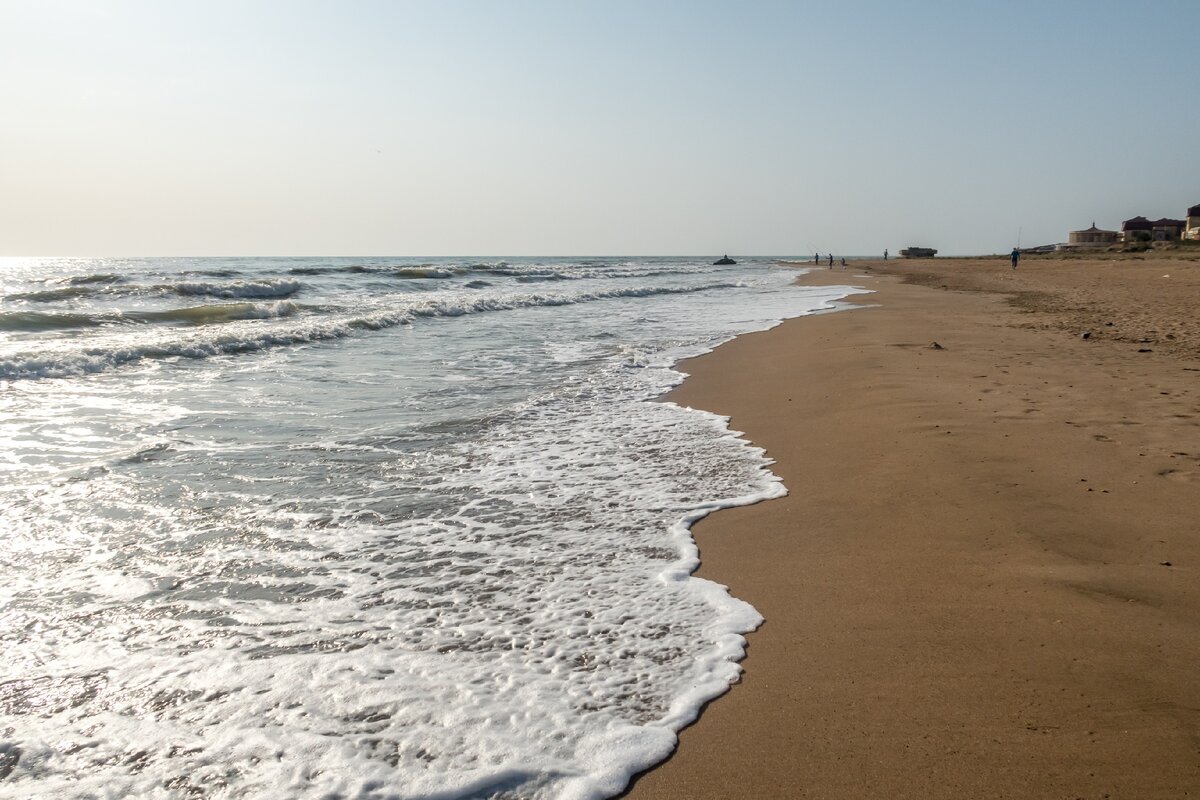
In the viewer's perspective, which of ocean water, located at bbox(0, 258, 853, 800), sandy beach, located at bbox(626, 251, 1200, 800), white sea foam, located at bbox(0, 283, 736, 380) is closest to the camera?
sandy beach, located at bbox(626, 251, 1200, 800)

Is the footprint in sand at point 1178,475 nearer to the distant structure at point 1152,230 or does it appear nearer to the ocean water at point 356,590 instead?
the ocean water at point 356,590

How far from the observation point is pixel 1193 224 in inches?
2389

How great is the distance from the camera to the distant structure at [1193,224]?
58.5 meters

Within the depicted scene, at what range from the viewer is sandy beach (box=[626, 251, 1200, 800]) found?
7.63ft

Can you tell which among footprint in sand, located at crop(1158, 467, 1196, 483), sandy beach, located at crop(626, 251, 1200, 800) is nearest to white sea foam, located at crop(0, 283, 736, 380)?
sandy beach, located at crop(626, 251, 1200, 800)

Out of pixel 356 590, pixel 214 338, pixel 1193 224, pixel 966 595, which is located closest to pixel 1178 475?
pixel 966 595

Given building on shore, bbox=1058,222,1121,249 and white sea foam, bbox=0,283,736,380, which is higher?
building on shore, bbox=1058,222,1121,249

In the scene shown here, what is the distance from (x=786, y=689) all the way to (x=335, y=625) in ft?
6.27

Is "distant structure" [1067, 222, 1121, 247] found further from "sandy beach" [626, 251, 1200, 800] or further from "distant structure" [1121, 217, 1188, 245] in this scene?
"sandy beach" [626, 251, 1200, 800]

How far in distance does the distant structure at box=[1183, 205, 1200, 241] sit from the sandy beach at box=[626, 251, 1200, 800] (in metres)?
65.5

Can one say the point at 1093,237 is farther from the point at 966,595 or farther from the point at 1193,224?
the point at 966,595

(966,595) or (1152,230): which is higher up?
(1152,230)

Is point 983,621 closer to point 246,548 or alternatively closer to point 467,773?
point 467,773

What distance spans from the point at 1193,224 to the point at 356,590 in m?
76.3
